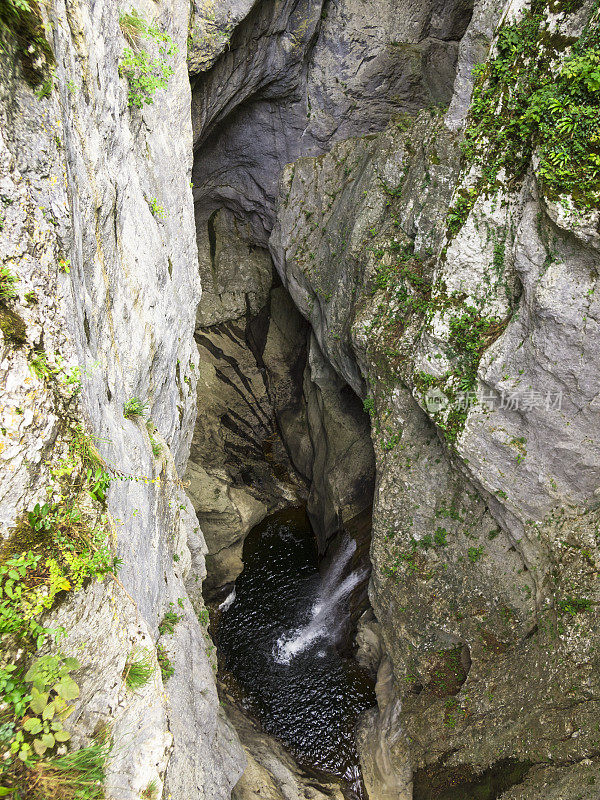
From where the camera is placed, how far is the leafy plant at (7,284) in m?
2.89

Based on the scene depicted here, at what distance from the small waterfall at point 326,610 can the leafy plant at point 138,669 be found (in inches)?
380

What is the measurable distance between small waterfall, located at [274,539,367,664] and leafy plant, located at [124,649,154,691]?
966 cm

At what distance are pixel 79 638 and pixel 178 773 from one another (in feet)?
11.9

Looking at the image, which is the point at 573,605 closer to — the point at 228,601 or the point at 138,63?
the point at 228,601

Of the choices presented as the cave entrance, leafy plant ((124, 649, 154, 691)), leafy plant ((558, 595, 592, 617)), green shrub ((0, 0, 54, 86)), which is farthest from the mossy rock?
the cave entrance

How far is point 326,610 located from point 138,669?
10.4 metres

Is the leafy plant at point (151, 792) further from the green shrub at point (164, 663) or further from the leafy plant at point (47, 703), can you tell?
the green shrub at point (164, 663)

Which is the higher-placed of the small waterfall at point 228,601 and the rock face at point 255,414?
Answer: the rock face at point 255,414

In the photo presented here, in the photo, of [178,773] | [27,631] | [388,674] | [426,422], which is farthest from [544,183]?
[388,674]

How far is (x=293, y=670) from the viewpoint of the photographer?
11.7 meters

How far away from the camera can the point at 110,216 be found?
202 inches

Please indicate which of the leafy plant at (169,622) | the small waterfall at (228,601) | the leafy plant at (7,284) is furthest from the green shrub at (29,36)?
Result: the small waterfall at (228,601)

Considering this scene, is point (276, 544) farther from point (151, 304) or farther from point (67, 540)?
point (67, 540)

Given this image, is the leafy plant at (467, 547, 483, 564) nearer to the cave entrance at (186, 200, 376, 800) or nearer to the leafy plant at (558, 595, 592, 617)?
the leafy plant at (558, 595, 592, 617)
